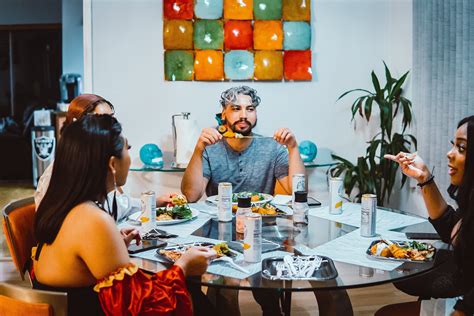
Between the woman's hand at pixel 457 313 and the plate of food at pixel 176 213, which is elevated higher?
the plate of food at pixel 176 213

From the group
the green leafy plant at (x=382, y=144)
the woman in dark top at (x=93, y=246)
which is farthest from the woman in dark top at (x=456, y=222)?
the green leafy plant at (x=382, y=144)

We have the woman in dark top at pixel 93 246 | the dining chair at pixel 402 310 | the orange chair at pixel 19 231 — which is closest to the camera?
the woman in dark top at pixel 93 246

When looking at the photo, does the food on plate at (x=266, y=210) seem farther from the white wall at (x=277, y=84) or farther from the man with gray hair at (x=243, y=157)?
the white wall at (x=277, y=84)

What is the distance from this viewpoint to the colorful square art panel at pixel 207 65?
146 inches

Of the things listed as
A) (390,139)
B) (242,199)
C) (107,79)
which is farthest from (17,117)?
(242,199)

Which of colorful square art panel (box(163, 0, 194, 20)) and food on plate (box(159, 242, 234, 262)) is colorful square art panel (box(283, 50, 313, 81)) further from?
food on plate (box(159, 242, 234, 262))

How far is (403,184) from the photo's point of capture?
378 centimetres

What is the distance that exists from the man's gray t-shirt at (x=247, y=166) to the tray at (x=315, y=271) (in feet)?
4.62

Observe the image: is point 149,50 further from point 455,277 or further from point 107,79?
point 455,277

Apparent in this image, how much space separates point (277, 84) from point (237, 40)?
402 mm

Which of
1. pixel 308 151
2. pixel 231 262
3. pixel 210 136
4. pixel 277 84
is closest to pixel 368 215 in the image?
pixel 231 262

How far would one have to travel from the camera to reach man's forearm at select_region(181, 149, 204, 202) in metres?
2.90

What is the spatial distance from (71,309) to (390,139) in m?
2.71

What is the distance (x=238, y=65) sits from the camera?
12.3 ft
